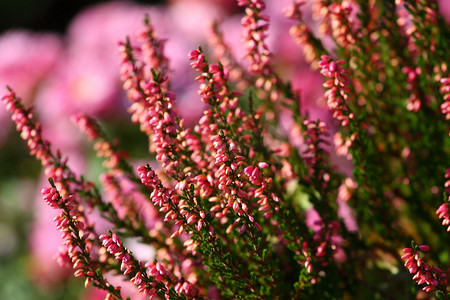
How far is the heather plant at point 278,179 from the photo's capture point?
761 millimetres

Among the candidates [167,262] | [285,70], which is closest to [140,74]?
[167,262]

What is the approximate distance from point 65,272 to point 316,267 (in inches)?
56.3

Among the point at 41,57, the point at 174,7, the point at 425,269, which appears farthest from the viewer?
the point at 174,7

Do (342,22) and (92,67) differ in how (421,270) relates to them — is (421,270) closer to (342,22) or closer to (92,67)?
(342,22)

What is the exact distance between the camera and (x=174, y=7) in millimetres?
2877

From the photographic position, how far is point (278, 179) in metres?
1.00

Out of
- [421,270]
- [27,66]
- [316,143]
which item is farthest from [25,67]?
[421,270]

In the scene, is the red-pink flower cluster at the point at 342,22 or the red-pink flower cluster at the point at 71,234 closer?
→ the red-pink flower cluster at the point at 71,234

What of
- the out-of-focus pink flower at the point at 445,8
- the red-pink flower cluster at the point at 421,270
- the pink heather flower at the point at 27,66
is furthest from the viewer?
the pink heather flower at the point at 27,66

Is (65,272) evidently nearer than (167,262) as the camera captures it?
No

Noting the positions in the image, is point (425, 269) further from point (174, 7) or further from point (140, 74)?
point (174, 7)

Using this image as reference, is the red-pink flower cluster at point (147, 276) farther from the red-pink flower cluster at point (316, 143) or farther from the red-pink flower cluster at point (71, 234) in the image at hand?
the red-pink flower cluster at point (316, 143)

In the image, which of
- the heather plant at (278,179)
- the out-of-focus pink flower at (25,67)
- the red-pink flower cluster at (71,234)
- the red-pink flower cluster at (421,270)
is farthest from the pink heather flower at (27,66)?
the red-pink flower cluster at (421,270)

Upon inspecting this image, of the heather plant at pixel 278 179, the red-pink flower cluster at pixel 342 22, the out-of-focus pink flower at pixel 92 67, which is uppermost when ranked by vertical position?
the out-of-focus pink flower at pixel 92 67
